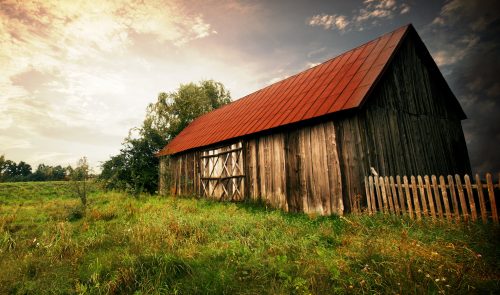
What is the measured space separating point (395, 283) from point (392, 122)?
808 cm

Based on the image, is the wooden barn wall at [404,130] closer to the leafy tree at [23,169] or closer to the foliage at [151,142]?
the foliage at [151,142]

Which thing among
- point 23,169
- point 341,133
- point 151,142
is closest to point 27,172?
point 23,169

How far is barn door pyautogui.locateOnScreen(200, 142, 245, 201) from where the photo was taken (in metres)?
12.8

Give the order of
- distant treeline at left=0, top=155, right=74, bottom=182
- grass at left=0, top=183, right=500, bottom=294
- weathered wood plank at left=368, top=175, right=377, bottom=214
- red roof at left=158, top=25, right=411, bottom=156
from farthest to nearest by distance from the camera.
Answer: distant treeline at left=0, top=155, right=74, bottom=182, red roof at left=158, top=25, right=411, bottom=156, weathered wood plank at left=368, top=175, right=377, bottom=214, grass at left=0, top=183, right=500, bottom=294

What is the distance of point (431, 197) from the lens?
6652mm

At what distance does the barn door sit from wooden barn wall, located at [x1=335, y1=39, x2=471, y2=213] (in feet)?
18.1

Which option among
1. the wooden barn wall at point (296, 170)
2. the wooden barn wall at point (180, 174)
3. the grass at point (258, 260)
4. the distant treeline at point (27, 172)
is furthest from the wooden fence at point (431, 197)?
the distant treeline at point (27, 172)

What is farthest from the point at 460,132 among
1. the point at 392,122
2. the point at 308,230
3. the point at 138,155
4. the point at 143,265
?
the point at 138,155

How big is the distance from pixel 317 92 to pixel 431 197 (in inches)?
227

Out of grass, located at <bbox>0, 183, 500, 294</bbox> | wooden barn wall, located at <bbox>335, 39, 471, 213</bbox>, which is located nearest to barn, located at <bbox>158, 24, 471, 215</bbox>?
wooden barn wall, located at <bbox>335, 39, 471, 213</bbox>

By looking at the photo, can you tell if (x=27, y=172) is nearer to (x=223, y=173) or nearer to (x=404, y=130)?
(x=223, y=173)

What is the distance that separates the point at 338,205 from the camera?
8.64m

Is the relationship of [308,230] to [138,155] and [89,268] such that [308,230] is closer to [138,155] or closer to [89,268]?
[89,268]

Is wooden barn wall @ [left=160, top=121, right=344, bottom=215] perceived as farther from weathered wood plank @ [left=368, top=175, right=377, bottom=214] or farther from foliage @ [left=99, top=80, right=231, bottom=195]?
foliage @ [left=99, top=80, right=231, bottom=195]
